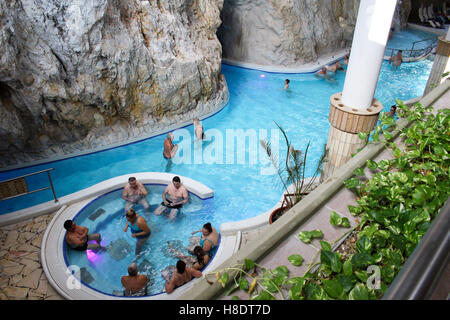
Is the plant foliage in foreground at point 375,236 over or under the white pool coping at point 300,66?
over

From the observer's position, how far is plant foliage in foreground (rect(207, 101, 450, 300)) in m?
2.19

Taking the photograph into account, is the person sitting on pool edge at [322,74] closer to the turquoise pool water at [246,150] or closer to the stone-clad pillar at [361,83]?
the turquoise pool water at [246,150]

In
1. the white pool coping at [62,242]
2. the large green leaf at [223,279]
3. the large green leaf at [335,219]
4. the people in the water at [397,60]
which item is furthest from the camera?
the people in the water at [397,60]

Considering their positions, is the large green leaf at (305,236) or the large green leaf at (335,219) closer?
the large green leaf at (305,236)

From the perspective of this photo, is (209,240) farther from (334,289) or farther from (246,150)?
(246,150)

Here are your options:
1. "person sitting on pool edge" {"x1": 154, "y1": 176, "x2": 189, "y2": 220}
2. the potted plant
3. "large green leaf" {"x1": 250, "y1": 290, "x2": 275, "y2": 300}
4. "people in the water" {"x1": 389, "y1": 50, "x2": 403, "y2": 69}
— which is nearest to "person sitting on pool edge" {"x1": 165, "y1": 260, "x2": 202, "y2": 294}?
the potted plant

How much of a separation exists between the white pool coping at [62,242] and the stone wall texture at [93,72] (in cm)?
250

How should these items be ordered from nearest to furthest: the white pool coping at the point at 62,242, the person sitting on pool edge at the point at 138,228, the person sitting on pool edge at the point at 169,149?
the white pool coping at the point at 62,242 → the person sitting on pool edge at the point at 138,228 → the person sitting on pool edge at the point at 169,149

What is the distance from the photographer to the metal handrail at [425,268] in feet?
3.47

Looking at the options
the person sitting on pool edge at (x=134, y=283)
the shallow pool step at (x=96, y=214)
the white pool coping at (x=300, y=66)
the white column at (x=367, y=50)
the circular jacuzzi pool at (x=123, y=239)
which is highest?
the white column at (x=367, y=50)

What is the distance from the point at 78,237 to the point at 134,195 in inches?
64.2

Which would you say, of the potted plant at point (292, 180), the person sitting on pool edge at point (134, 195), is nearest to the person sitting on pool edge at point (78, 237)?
the person sitting on pool edge at point (134, 195)
